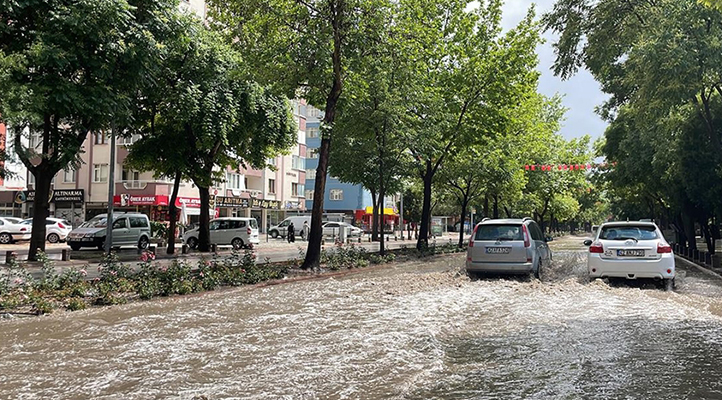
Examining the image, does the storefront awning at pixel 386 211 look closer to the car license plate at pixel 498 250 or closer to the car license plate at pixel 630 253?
the car license plate at pixel 498 250

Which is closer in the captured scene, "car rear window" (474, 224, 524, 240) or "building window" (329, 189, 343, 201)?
"car rear window" (474, 224, 524, 240)

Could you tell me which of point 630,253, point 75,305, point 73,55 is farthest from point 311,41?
point 630,253

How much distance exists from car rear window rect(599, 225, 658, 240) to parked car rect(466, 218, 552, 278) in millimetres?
1687

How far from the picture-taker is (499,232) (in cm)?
1363

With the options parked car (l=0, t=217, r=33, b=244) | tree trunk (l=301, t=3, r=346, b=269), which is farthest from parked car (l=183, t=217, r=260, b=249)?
tree trunk (l=301, t=3, r=346, b=269)

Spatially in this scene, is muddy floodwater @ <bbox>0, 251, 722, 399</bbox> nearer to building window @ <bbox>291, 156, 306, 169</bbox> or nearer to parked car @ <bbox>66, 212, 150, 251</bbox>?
parked car @ <bbox>66, 212, 150, 251</bbox>

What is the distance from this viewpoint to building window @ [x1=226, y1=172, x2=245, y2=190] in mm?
49247

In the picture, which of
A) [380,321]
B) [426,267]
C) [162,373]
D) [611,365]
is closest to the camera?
[162,373]

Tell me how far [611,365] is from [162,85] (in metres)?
19.4

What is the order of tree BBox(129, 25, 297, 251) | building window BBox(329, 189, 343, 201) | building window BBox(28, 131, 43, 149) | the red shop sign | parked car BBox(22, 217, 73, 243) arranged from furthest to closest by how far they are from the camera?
building window BBox(329, 189, 343, 201) → the red shop sign → parked car BBox(22, 217, 73, 243) → tree BBox(129, 25, 297, 251) → building window BBox(28, 131, 43, 149)

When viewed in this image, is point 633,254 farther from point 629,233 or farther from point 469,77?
point 469,77

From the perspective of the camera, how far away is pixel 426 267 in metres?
19.3

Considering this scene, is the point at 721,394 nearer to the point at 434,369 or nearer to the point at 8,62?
the point at 434,369

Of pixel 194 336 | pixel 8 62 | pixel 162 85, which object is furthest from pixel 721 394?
pixel 162 85
